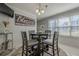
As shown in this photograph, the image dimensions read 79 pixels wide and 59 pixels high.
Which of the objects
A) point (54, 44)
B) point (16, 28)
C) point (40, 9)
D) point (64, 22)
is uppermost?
point (40, 9)

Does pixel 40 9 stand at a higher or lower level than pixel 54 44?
higher

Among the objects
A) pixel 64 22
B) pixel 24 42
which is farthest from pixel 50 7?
pixel 24 42

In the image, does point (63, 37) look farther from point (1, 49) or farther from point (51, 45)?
point (1, 49)

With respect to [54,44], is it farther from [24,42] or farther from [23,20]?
[23,20]

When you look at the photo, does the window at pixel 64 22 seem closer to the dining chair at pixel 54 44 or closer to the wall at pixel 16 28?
the dining chair at pixel 54 44

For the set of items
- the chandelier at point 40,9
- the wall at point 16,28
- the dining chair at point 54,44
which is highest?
the chandelier at point 40,9

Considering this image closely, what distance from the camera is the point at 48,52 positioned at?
2254mm

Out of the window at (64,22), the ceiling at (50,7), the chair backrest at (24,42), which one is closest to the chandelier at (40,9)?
the ceiling at (50,7)

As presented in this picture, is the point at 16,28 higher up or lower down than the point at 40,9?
lower down

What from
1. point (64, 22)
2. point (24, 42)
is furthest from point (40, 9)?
point (24, 42)

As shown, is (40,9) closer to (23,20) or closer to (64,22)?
(23,20)

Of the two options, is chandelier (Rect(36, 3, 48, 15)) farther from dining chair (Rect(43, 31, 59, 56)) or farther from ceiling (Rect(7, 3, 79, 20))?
dining chair (Rect(43, 31, 59, 56))

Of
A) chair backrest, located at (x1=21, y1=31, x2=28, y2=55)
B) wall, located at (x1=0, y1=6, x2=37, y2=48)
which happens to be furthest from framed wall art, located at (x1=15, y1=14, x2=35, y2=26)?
chair backrest, located at (x1=21, y1=31, x2=28, y2=55)

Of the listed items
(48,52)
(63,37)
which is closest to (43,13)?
(63,37)
